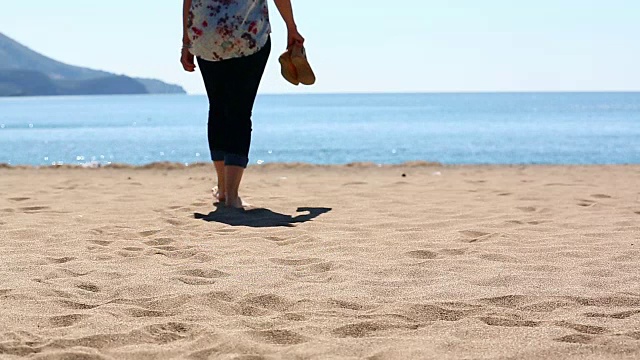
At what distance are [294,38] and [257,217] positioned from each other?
1.26 m

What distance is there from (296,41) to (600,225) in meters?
2.28

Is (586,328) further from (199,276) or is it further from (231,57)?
(231,57)

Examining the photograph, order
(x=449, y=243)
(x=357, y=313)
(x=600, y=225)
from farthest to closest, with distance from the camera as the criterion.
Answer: (x=600, y=225), (x=449, y=243), (x=357, y=313)

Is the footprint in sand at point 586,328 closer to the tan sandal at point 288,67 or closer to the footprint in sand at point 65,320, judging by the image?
the footprint in sand at point 65,320

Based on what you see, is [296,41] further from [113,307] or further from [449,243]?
[113,307]

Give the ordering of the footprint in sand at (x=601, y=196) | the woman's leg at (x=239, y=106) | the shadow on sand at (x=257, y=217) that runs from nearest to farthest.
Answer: the shadow on sand at (x=257, y=217) → the woman's leg at (x=239, y=106) → the footprint in sand at (x=601, y=196)

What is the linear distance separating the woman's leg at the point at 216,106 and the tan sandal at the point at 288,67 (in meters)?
0.42

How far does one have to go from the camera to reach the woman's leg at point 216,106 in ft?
17.9

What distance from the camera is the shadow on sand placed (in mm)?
4879

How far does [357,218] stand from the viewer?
16.7 ft

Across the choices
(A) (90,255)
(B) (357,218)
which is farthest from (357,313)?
(B) (357,218)

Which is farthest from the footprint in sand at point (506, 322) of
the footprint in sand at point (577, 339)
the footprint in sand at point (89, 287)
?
the footprint in sand at point (89, 287)

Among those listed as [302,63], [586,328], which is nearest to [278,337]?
[586,328]

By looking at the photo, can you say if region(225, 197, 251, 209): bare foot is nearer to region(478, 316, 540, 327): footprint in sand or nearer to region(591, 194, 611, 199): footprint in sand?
region(591, 194, 611, 199): footprint in sand
